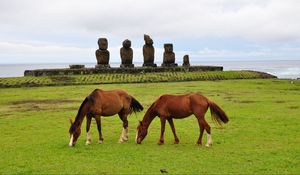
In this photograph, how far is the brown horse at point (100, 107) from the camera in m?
12.6

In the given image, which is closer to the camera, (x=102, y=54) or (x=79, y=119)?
(x=79, y=119)

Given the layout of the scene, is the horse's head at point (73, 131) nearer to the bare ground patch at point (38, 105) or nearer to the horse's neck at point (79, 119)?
the horse's neck at point (79, 119)

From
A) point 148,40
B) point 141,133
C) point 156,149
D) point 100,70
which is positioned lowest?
point 156,149

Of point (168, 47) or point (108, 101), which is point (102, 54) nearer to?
point (168, 47)

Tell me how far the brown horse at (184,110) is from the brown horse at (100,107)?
1277mm

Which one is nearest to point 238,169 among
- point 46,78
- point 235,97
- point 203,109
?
point 203,109

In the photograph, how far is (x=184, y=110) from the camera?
505 inches

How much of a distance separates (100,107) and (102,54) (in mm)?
39331

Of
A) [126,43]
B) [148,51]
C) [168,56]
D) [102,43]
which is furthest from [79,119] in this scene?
[168,56]

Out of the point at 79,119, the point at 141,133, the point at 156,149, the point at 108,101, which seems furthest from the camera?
the point at 108,101

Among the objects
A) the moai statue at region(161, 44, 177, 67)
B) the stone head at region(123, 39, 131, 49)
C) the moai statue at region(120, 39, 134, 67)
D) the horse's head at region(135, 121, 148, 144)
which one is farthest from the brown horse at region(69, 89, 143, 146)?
the moai statue at region(161, 44, 177, 67)

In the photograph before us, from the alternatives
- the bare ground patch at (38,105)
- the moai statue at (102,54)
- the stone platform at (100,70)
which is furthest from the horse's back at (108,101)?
the moai statue at (102,54)

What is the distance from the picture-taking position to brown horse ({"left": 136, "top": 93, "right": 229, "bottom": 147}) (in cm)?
1256

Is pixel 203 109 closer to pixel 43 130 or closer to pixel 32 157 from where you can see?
pixel 32 157
